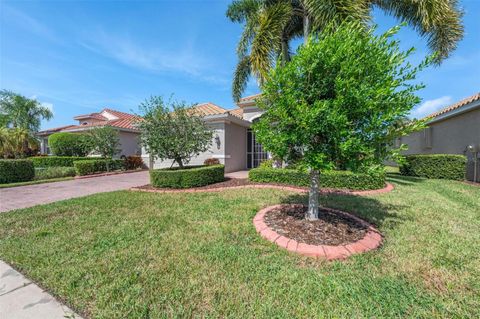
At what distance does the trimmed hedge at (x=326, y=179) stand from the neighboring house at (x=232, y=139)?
130 inches

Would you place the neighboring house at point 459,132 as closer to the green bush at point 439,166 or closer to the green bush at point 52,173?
the green bush at point 439,166

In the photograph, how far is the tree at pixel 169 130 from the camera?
830cm

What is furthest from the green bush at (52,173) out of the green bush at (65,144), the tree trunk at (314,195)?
the tree trunk at (314,195)

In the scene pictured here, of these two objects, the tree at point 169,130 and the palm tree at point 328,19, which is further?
the tree at point 169,130

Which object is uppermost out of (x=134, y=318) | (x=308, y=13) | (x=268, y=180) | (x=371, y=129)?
(x=308, y=13)

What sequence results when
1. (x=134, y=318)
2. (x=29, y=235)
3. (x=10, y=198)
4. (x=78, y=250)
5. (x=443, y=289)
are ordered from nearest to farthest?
(x=134, y=318) → (x=443, y=289) → (x=78, y=250) → (x=29, y=235) → (x=10, y=198)

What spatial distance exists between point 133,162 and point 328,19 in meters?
15.3

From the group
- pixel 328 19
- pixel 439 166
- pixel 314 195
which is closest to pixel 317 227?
pixel 314 195

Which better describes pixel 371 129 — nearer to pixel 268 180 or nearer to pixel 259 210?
pixel 259 210

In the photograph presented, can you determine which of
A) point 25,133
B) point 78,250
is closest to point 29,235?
point 78,250

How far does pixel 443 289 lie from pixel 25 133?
84.3ft

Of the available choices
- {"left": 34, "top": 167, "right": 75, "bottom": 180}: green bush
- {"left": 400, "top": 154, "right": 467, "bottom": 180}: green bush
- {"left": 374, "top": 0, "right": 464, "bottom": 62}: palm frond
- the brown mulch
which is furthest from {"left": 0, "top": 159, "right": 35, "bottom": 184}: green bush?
{"left": 400, "top": 154, "right": 467, "bottom": 180}: green bush

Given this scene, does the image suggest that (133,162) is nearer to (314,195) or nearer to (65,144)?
(65,144)

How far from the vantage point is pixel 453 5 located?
8.56 metres
